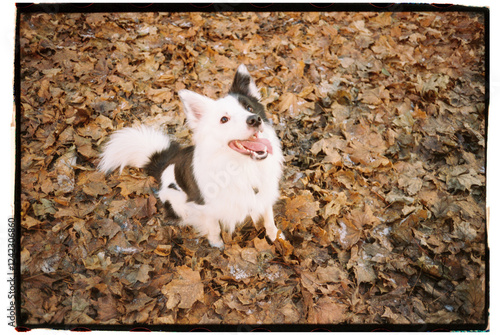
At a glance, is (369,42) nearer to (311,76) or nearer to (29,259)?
(311,76)

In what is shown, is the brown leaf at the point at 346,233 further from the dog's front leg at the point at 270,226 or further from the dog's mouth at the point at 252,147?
the dog's mouth at the point at 252,147

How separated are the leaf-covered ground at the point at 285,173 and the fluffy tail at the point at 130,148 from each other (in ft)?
0.26

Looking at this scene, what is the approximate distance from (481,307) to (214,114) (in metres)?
2.09

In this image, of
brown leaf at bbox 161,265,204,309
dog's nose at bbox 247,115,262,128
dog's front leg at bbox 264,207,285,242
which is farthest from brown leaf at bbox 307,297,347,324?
dog's nose at bbox 247,115,262,128

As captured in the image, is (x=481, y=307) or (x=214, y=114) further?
(x=481, y=307)

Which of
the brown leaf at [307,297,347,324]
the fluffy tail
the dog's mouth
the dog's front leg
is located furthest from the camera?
the fluffy tail

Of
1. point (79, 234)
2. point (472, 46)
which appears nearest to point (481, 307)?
point (472, 46)

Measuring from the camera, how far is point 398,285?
190 centimetres

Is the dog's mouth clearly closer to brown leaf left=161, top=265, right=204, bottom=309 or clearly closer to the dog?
the dog

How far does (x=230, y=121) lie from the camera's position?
67.8 inches

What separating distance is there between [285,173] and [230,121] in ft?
1.96

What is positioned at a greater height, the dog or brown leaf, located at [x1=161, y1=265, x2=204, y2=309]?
the dog

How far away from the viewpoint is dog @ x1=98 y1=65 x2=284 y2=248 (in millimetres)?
1760

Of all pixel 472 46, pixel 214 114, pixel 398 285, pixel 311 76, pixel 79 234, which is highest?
pixel 472 46
